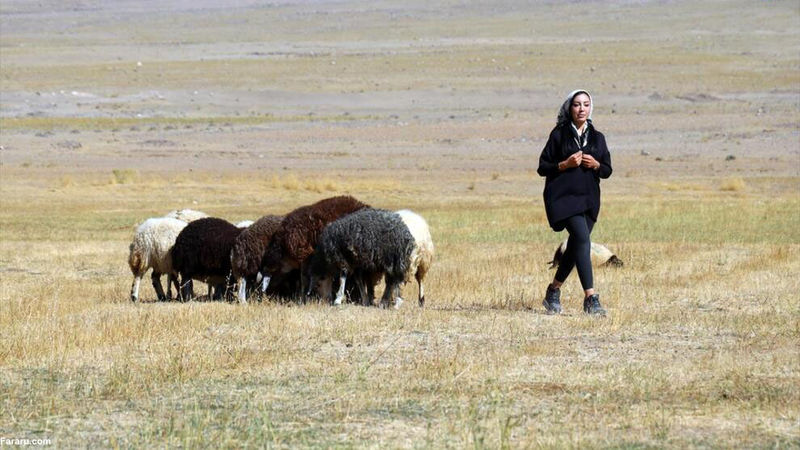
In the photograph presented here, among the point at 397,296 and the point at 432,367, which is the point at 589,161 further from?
the point at 397,296

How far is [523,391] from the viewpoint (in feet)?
26.4

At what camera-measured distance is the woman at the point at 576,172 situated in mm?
10734

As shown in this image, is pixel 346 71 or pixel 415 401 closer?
pixel 415 401

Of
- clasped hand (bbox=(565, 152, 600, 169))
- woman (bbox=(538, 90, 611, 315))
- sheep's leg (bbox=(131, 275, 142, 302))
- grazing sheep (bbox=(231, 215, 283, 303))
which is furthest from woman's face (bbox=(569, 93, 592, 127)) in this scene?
sheep's leg (bbox=(131, 275, 142, 302))

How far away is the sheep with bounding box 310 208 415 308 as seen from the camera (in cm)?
1279

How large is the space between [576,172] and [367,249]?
2.78 meters

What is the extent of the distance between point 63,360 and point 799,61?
70.2 metres

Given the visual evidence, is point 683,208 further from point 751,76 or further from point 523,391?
point 751,76

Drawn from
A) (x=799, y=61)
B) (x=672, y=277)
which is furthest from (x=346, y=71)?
(x=672, y=277)

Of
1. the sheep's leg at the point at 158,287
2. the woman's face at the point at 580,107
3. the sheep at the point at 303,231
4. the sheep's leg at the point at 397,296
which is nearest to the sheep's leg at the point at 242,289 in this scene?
the sheep at the point at 303,231

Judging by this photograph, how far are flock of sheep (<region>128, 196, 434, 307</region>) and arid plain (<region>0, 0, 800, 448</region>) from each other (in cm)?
59

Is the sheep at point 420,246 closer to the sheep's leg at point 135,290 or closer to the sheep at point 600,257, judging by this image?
the sheep's leg at point 135,290

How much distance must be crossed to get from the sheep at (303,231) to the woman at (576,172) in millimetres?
3638

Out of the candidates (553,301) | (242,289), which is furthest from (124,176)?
(553,301)
